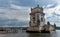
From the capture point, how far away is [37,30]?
1172 inches

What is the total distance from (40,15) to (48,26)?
2322 mm

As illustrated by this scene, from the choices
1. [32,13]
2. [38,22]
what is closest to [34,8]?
[32,13]

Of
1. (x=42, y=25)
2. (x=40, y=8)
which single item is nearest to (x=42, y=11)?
(x=40, y=8)

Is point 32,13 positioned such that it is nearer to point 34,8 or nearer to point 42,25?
point 34,8

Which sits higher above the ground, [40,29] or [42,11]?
[42,11]

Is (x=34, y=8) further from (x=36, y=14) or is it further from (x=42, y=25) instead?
(x=42, y=25)

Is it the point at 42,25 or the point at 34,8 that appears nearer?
the point at 42,25

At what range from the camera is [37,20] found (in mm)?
29438

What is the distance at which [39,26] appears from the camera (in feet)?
96.4

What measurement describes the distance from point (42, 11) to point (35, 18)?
1.98m

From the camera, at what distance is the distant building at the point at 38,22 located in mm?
29244

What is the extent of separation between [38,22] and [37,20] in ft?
1.28

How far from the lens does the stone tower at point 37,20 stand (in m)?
29.3

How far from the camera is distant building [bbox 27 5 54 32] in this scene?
29.2m
